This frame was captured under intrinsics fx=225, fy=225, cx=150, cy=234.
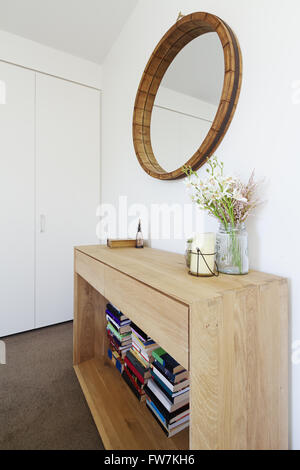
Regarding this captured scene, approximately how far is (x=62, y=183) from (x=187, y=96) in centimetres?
144

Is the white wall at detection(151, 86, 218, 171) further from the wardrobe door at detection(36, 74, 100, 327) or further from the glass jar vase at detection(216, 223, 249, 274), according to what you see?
the wardrobe door at detection(36, 74, 100, 327)

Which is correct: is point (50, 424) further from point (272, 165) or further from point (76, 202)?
point (76, 202)

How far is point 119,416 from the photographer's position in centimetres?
110

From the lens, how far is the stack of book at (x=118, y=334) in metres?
1.37

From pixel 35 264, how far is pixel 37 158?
3.15 feet

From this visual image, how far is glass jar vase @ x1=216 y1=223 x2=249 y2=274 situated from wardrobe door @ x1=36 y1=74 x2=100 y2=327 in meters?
1.74

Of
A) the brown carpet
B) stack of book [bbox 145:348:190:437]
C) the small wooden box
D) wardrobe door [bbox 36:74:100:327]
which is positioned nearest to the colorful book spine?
the brown carpet

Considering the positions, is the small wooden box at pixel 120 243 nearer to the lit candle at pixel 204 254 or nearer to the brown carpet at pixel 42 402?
the lit candle at pixel 204 254

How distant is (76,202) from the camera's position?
2236 mm

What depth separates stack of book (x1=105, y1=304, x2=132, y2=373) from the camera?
1.37 meters

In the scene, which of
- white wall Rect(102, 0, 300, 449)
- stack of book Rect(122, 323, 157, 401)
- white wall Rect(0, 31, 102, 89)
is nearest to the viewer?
white wall Rect(102, 0, 300, 449)

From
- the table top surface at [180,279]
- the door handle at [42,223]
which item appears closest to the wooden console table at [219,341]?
the table top surface at [180,279]

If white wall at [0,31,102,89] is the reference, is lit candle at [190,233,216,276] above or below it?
below
